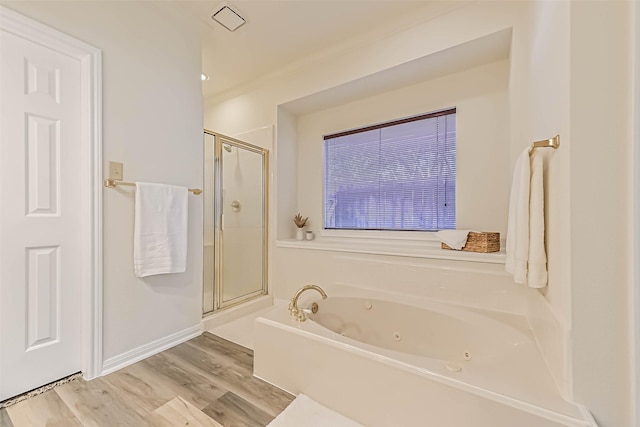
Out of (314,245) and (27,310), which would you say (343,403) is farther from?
(27,310)

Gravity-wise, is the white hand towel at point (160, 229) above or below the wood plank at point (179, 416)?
above

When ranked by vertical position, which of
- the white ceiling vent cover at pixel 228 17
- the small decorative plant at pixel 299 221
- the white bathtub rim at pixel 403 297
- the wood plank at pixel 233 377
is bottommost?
the wood plank at pixel 233 377

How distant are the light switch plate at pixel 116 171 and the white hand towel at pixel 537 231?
7.38ft

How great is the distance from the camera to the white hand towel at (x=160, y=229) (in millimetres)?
1741

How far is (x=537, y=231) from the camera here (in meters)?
1.17

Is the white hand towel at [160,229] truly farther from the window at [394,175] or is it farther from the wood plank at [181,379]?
the window at [394,175]

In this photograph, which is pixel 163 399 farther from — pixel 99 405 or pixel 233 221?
pixel 233 221

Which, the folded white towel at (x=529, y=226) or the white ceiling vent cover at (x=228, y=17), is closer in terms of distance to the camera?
the folded white towel at (x=529, y=226)

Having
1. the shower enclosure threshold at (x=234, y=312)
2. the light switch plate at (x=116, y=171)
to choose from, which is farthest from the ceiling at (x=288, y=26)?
the shower enclosure threshold at (x=234, y=312)

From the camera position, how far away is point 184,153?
6.78ft

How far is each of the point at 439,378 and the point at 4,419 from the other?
1.95m

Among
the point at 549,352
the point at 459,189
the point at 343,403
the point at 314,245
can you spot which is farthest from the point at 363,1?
the point at 343,403

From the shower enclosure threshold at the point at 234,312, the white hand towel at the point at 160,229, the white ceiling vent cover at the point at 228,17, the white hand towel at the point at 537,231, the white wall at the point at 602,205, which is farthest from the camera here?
the shower enclosure threshold at the point at 234,312

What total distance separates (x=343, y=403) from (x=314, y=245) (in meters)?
1.47
